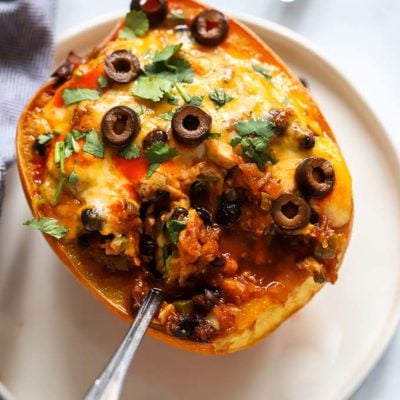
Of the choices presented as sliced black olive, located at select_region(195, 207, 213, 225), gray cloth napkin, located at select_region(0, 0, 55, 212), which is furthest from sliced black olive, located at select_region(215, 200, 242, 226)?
gray cloth napkin, located at select_region(0, 0, 55, 212)

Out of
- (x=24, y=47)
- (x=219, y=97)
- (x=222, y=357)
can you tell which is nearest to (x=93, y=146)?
(x=219, y=97)

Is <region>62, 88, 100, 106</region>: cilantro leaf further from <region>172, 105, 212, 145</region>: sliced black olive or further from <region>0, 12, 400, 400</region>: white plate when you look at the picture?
<region>0, 12, 400, 400</region>: white plate

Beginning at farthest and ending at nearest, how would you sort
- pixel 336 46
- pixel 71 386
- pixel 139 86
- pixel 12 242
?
pixel 336 46
pixel 12 242
pixel 71 386
pixel 139 86

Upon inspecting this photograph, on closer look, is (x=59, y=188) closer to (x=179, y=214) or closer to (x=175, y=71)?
(x=179, y=214)

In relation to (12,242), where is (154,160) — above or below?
above

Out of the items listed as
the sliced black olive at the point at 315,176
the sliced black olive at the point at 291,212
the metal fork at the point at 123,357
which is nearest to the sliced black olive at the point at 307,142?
the sliced black olive at the point at 315,176

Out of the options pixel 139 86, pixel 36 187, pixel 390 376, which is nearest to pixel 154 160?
pixel 139 86

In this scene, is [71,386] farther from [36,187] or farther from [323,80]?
[323,80]
